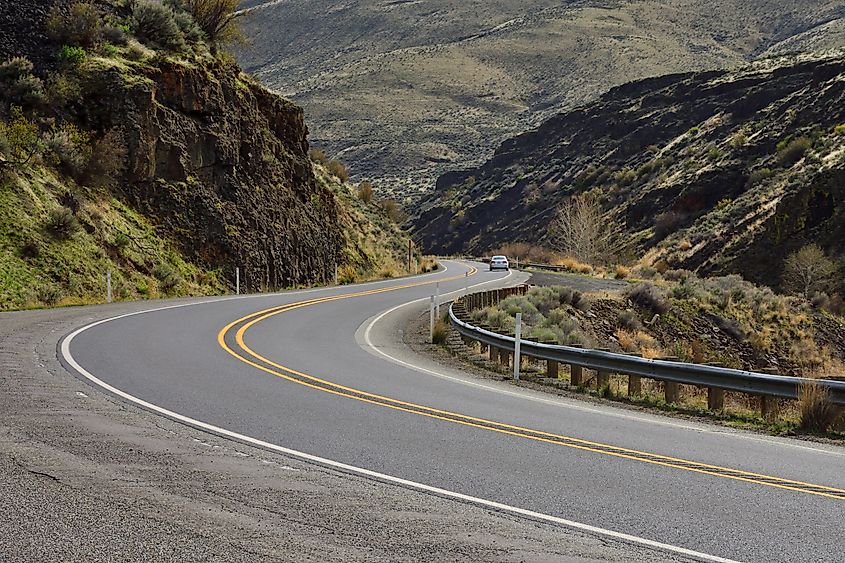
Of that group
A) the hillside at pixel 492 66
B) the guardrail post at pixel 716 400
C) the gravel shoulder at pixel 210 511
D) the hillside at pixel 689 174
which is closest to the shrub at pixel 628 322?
the guardrail post at pixel 716 400

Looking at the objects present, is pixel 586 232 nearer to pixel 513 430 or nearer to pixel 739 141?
pixel 739 141

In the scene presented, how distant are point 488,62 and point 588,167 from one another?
73941 mm

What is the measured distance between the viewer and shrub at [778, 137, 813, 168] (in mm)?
63094

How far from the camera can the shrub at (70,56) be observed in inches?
1205

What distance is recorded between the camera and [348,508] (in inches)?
245

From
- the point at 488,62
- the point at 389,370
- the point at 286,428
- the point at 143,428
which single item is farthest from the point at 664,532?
the point at 488,62

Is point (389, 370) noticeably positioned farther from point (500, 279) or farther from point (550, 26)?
point (550, 26)

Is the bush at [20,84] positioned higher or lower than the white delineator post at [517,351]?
higher

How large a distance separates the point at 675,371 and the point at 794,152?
189ft

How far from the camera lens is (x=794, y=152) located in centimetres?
6362

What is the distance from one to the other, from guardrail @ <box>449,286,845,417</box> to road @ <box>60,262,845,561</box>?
140 centimetres

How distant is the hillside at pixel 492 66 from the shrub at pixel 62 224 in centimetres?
8900

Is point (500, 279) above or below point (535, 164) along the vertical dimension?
below

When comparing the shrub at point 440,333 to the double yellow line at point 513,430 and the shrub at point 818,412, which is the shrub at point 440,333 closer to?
the double yellow line at point 513,430
